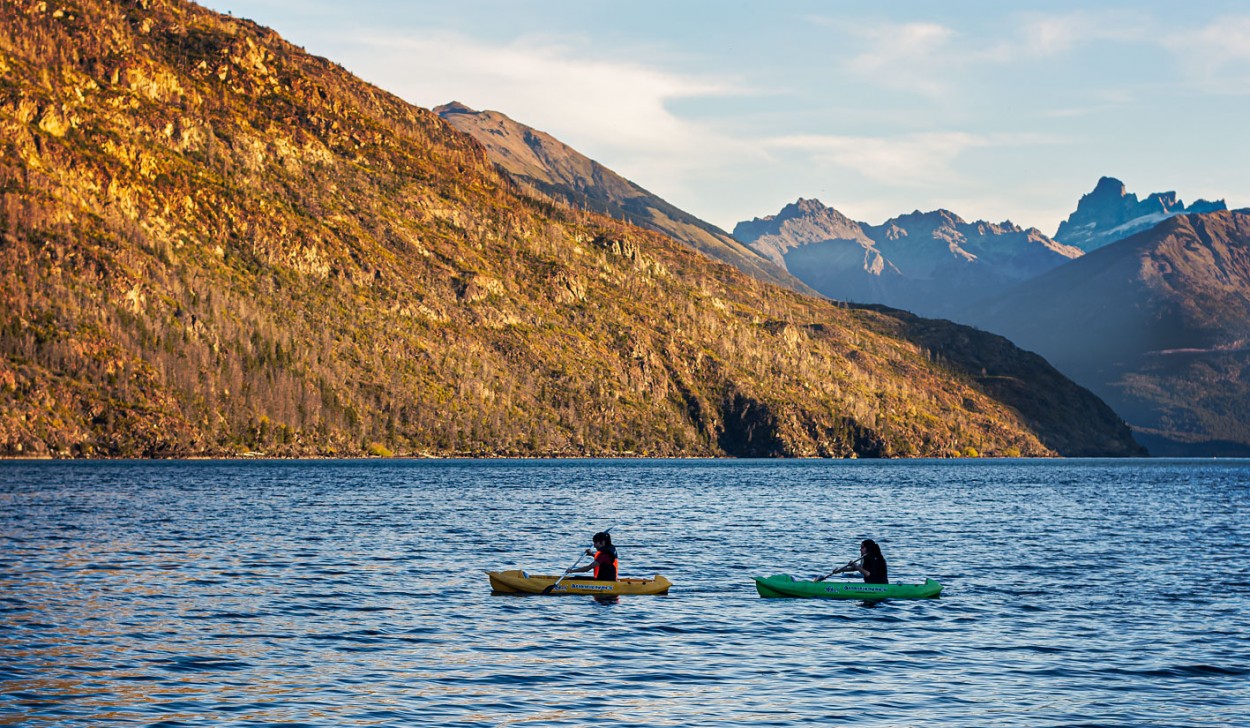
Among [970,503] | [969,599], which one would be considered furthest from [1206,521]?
[969,599]

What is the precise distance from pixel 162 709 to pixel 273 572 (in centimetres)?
3402

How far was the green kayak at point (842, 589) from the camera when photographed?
5747cm

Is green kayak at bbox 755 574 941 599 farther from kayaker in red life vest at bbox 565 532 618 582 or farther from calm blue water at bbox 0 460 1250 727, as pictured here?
kayaker in red life vest at bbox 565 532 618 582

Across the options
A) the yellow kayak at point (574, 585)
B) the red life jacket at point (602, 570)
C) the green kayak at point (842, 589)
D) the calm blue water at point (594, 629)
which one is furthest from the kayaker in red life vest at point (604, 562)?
the green kayak at point (842, 589)

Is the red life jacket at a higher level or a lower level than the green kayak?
higher

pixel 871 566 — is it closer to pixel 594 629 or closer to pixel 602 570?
pixel 602 570

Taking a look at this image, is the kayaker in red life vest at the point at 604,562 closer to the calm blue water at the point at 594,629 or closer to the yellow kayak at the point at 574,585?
the yellow kayak at the point at 574,585

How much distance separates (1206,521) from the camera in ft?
393

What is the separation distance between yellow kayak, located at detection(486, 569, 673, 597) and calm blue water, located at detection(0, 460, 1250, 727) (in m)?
0.70

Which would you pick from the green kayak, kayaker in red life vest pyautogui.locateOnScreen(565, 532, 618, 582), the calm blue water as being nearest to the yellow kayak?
kayaker in red life vest pyautogui.locateOnScreen(565, 532, 618, 582)

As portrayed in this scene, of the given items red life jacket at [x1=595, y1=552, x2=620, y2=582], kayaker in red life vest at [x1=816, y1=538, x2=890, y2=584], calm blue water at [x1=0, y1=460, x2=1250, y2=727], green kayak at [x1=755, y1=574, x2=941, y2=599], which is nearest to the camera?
calm blue water at [x1=0, y1=460, x2=1250, y2=727]

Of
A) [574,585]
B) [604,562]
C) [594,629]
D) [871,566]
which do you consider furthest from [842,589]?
[594,629]

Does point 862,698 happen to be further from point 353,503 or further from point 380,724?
point 353,503

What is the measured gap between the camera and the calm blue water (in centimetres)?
3462
